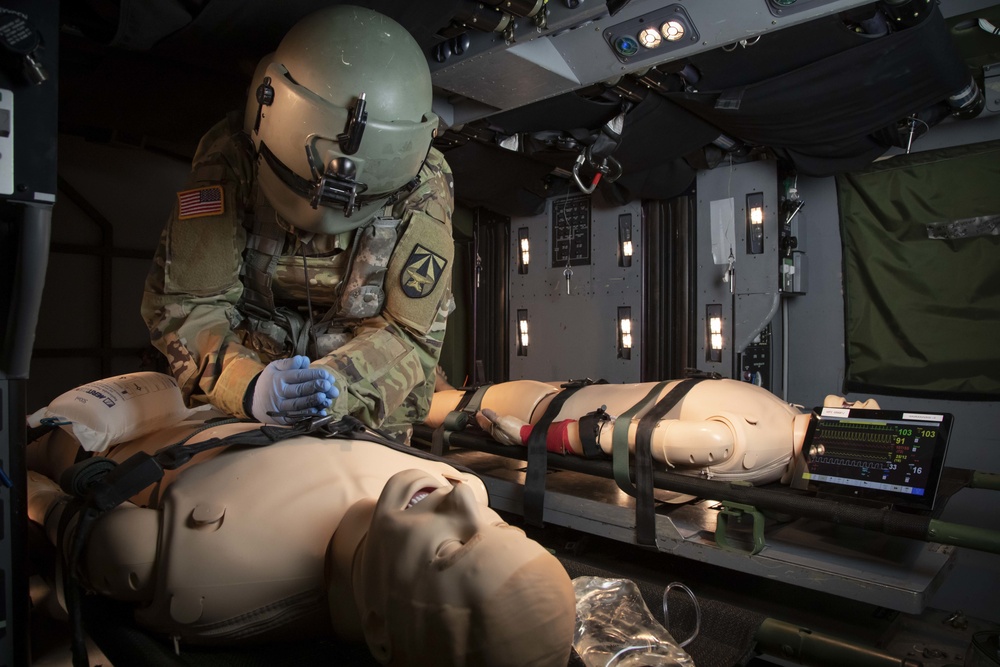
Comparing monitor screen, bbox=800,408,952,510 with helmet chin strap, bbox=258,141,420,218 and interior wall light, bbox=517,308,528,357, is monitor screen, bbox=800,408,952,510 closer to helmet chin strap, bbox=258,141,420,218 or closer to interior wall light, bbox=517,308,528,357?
helmet chin strap, bbox=258,141,420,218

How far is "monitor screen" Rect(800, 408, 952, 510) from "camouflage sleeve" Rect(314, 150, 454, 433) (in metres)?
1.87

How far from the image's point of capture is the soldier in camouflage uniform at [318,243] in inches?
76.4

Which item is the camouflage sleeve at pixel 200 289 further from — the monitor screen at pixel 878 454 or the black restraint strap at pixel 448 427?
the monitor screen at pixel 878 454

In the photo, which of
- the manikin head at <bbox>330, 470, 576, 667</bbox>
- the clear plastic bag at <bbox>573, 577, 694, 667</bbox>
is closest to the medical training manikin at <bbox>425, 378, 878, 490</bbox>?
the clear plastic bag at <bbox>573, 577, 694, 667</bbox>

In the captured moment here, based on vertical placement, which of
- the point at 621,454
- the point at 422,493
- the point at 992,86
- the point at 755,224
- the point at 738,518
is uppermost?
the point at 992,86

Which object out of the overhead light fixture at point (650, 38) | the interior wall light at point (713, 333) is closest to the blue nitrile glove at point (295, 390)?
the overhead light fixture at point (650, 38)

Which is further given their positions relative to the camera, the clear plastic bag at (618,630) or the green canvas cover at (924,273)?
the green canvas cover at (924,273)

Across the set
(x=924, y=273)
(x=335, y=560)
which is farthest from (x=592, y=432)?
(x=924, y=273)

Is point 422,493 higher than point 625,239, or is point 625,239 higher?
point 625,239

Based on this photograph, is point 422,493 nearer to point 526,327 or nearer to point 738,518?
point 738,518

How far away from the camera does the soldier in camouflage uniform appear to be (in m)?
1.94

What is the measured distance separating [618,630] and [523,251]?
16.6 ft

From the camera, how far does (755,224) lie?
202 inches

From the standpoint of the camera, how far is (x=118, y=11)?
2.34m
